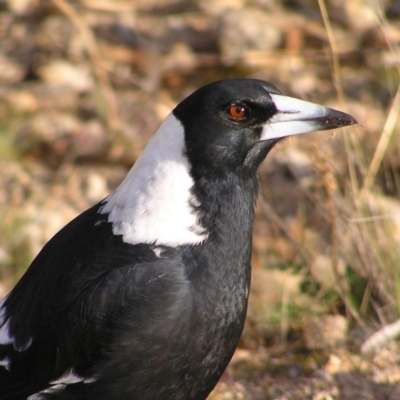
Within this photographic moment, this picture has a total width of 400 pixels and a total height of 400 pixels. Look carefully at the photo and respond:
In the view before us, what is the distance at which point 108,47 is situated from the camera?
4.92 metres

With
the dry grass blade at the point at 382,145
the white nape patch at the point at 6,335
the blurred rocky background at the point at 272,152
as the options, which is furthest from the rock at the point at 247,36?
the white nape patch at the point at 6,335

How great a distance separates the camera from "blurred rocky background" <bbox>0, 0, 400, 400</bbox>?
9.09ft

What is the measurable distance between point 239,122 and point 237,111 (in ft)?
0.10

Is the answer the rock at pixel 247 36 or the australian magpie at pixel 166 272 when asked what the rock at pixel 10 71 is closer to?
the rock at pixel 247 36

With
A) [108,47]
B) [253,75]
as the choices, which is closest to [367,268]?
[253,75]

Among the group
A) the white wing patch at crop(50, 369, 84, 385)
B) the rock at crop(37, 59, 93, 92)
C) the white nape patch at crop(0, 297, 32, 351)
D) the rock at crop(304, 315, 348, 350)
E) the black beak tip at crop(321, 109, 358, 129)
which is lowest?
the rock at crop(304, 315, 348, 350)

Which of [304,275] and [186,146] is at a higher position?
[186,146]

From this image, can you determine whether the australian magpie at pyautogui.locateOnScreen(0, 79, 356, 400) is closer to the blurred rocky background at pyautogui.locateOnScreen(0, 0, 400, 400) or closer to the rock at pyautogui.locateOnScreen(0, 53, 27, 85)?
the blurred rocky background at pyautogui.locateOnScreen(0, 0, 400, 400)

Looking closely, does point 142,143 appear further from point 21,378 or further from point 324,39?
point 21,378

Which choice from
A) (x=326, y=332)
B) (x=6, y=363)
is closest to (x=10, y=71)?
(x=326, y=332)

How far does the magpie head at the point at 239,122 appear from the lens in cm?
204

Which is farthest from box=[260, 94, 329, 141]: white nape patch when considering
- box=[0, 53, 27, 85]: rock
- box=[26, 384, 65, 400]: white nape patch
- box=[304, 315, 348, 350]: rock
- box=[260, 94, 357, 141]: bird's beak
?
box=[0, 53, 27, 85]: rock

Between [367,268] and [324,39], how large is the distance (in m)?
2.10

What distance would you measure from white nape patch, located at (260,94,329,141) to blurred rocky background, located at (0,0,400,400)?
559 millimetres
